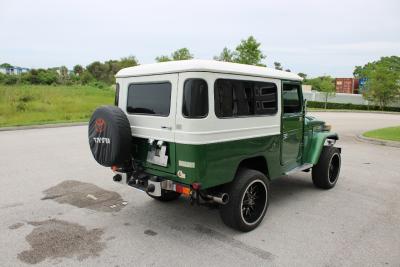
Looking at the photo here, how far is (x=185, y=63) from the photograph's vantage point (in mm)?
3961

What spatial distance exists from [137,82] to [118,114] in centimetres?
59

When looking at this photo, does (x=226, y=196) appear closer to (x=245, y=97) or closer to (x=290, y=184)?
(x=245, y=97)

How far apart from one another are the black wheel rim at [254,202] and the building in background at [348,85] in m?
66.0

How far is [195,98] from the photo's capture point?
3881 millimetres

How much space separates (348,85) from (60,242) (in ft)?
227

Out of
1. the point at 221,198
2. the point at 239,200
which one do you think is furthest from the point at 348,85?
the point at 221,198

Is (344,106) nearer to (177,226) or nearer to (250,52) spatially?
(250,52)

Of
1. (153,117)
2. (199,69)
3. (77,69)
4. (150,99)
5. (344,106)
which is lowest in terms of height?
(153,117)

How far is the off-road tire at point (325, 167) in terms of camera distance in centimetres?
623

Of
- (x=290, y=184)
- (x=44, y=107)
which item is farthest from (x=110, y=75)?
(x=290, y=184)

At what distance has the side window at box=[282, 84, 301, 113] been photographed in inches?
208

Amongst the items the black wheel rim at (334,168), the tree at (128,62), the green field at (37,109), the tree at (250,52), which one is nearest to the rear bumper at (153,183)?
the black wheel rim at (334,168)

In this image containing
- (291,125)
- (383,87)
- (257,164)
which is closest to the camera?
(257,164)

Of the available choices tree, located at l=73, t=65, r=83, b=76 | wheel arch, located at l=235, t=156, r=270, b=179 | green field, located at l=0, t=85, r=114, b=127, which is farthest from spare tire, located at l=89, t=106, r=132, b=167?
tree, located at l=73, t=65, r=83, b=76
